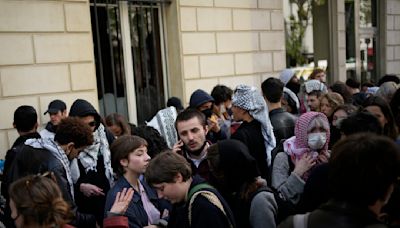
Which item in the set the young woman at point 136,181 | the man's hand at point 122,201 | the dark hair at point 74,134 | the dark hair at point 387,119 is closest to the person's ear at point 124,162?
the young woman at point 136,181

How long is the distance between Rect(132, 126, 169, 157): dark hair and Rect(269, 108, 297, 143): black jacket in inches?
42.6

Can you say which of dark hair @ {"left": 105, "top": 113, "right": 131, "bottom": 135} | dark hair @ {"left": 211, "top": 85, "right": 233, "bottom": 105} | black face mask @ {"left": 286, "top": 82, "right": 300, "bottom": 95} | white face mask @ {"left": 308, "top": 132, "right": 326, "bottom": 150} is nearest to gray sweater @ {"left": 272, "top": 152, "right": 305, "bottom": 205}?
white face mask @ {"left": 308, "top": 132, "right": 326, "bottom": 150}

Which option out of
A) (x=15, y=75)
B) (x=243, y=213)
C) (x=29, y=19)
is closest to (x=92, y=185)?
(x=243, y=213)

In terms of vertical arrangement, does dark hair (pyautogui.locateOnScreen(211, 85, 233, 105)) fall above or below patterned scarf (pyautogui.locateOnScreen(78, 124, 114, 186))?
above

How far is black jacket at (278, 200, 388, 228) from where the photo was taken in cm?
152

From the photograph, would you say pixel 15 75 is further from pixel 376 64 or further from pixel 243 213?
pixel 376 64

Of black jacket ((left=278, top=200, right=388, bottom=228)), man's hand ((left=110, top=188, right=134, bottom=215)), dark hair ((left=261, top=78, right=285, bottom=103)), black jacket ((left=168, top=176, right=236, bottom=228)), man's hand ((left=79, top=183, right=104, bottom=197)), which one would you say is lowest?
man's hand ((left=79, top=183, right=104, bottom=197))

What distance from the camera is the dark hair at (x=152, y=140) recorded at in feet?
13.6

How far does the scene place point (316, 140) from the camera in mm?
2967

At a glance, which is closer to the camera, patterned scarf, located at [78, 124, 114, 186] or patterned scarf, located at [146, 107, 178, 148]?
patterned scarf, located at [78, 124, 114, 186]

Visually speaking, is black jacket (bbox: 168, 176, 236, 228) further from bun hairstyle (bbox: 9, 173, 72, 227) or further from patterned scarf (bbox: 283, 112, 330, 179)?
patterned scarf (bbox: 283, 112, 330, 179)

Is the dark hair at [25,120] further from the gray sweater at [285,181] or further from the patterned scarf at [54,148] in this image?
the gray sweater at [285,181]

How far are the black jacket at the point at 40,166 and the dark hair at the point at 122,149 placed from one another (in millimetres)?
383

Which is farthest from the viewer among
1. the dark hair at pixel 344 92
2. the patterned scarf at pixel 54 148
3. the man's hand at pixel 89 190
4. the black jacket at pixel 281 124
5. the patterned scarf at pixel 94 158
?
the dark hair at pixel 344 92
